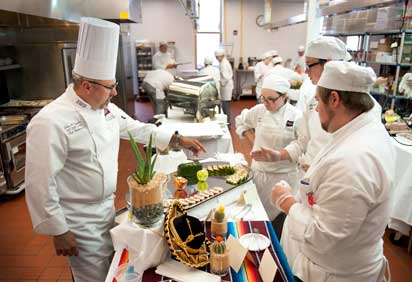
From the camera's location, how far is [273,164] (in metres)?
2.23

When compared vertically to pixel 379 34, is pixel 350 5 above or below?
above

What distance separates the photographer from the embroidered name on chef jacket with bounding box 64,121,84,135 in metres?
1.39

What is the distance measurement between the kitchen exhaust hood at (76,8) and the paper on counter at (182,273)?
196 cm

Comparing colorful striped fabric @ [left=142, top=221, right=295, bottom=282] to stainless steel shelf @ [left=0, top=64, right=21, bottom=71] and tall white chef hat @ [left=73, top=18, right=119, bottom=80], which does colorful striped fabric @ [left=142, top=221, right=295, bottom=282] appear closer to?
tall white chef hat @ [left=73, top=18, right=119, bottom=80]

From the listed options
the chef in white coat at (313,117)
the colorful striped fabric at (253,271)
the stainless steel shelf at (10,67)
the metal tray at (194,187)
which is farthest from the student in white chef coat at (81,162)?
the stainless steel shelf at (10,67)

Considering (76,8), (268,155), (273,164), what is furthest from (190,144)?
(76,8)

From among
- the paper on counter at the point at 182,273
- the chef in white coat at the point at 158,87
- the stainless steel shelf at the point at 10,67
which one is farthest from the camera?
the chef in white coat at the point at 158,87

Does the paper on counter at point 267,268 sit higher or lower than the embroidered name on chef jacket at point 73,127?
lower

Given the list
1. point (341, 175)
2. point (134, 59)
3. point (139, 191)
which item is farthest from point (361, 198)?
point (134, 59)

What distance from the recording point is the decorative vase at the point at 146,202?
1.25 meters

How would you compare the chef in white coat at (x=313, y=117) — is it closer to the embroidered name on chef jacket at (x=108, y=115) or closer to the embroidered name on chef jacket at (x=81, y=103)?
the embroidered name on chef jacket at (x=108, y=115)

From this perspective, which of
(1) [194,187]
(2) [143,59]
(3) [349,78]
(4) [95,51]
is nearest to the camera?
(3) [349,78]

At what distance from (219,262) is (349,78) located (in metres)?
0.82

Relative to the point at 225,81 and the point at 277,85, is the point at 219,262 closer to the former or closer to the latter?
the point at 277,85
